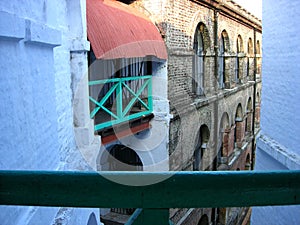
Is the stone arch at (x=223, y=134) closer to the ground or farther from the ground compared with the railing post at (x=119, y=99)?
closer to the ground

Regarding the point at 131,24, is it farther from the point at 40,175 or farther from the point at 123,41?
the point at 40,175

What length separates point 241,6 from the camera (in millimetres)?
16031

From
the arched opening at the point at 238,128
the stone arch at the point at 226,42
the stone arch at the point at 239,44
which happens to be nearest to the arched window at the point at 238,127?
the arched opening at the point at 238,128

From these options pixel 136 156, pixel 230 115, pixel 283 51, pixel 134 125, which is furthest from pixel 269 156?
pixel 230 115

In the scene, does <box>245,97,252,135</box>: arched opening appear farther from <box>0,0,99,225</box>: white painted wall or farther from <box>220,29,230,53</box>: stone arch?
<box>0,0,99,225</box>: white painted wall

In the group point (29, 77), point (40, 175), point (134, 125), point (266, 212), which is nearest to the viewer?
point (40, 175)

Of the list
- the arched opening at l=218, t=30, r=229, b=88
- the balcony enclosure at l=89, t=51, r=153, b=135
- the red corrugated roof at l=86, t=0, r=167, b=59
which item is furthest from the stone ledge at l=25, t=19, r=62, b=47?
the arched opening at l=218, t=30, r=229, b=88

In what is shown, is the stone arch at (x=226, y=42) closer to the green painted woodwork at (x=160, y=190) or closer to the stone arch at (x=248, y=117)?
the stone arch at (x=248, y=117)

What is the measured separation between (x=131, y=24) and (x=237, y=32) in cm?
1093

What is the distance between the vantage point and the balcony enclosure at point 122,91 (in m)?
6.97

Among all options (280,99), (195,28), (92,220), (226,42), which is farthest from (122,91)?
(226,42)

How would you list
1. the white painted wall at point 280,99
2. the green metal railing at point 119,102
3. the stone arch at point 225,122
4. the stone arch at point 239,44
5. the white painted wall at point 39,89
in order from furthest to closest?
the stone arch at point 239,44 → the stone arch at point 225,122 → the green metal railing at point 119,102 → the white painted wall at point 280,99 → the white painted wall at point 39,89

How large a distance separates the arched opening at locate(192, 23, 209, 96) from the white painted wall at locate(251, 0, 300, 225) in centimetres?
490

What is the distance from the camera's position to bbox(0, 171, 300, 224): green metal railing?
127 centimetres
